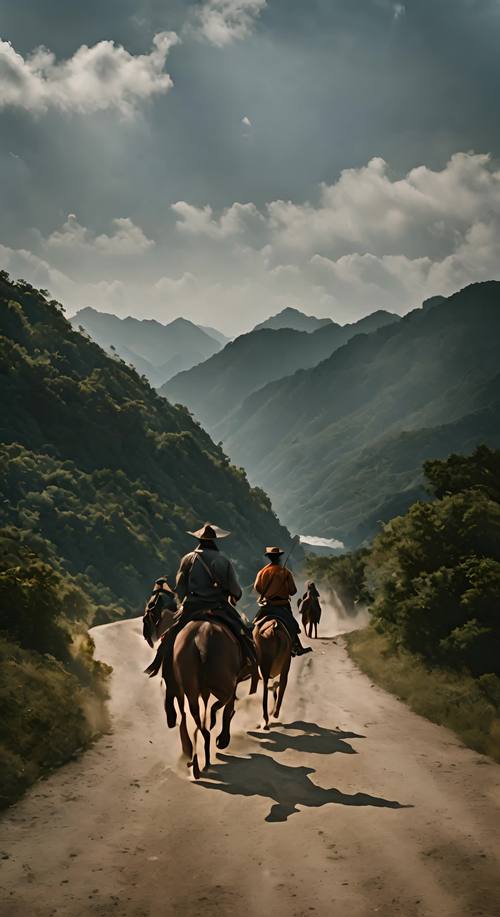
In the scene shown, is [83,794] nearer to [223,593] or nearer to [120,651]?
[223,593]

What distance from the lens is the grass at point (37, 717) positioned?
10.2 metres

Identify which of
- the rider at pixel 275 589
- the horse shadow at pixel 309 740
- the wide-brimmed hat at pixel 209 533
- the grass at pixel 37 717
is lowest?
the horse shadow at pixel 309 740

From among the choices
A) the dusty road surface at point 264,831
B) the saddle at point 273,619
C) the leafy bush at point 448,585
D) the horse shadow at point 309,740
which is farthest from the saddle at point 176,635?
the leafy bush at point 448,585

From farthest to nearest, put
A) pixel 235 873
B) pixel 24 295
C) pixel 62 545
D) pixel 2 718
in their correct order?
pixel 24 295, pixel 62 545, pixel 2 718, pixel 235 873

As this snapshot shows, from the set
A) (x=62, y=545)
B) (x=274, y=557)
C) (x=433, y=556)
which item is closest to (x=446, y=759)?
(x=274, y=557)

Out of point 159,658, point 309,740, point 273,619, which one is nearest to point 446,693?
point 273,619

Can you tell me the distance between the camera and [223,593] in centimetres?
1196

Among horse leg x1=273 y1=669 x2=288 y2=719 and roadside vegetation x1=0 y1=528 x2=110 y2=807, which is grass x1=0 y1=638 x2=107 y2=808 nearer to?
roadside vegetation x1=0 y1=528 x2=110 y2=807

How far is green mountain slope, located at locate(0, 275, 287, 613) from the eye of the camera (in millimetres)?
101250

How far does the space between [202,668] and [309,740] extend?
13.0 feet

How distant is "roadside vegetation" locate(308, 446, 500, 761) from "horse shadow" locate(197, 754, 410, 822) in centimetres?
538

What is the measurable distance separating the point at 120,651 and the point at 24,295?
13238cm

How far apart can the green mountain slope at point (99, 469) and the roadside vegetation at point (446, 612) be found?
206 feet

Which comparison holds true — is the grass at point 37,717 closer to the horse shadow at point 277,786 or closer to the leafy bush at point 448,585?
the horse shadow at point 277,786
